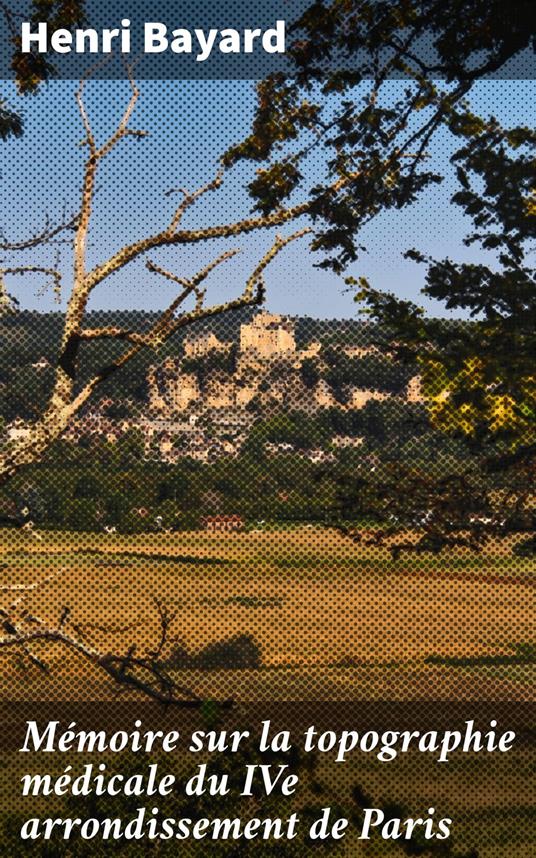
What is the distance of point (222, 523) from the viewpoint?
59.7 meters

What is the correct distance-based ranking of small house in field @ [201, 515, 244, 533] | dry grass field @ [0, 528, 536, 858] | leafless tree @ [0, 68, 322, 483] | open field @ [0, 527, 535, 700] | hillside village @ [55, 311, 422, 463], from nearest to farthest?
leafless tree @ [0, 68, 322, 483] < dry grass field @ [0, 528, 536, 858] < open field @ [0, 527, 535, 700] < small house in field @ [201, 515, 244, 533] < hillside village @ [55, 311, 422, 463]

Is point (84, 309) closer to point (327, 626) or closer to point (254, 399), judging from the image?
point (327, 626)

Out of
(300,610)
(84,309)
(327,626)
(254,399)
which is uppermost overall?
(254,399)

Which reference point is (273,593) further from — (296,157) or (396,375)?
(296,157)

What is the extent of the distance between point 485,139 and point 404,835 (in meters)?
16.3

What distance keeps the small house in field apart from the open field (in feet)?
3.54

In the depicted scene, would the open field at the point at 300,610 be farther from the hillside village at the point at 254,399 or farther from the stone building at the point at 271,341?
the stone building at the point at 271,341

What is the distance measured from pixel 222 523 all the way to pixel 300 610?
45.4 ft

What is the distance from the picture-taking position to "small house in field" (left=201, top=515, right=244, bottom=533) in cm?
5616

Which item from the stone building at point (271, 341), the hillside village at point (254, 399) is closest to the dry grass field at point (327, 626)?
the hillside village at point (254, 399)

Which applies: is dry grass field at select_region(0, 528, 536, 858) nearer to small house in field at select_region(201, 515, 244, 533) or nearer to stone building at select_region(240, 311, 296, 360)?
small house in field at select_region(201, 515, 244, 533)

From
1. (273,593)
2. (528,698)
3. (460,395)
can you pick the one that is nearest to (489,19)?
(460,395)

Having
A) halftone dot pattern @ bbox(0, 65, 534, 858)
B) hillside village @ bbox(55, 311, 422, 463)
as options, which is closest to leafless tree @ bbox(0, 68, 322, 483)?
halftone dot pattern @ bbox(0, 65, 534, 858)

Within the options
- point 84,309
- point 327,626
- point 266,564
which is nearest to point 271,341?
point 266,564
